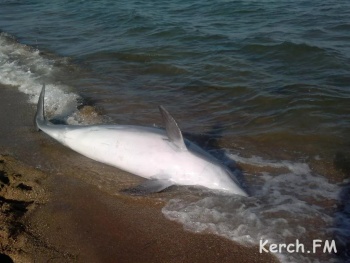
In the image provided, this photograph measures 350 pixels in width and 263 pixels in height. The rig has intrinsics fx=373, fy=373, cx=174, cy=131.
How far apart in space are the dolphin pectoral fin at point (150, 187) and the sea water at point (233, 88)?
0.76ft

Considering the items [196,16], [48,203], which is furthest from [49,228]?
[196,16]

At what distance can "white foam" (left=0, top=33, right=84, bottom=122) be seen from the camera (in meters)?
7.56

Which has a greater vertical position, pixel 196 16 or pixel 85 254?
pixel 196 16

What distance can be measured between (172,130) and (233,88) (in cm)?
378

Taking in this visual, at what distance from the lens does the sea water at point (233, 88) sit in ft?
14.9

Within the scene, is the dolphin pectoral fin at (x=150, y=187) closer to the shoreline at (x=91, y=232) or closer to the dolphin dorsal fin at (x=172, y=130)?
the shoreline at (x=91, y=232)

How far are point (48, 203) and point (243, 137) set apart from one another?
333cm

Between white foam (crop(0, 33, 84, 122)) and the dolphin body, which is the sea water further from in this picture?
the dolphin body

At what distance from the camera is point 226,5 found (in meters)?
15.3

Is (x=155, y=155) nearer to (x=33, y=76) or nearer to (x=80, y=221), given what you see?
(x=80, y=221)

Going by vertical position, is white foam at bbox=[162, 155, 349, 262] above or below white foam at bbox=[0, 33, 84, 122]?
below

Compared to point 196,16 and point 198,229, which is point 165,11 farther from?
point 198,229

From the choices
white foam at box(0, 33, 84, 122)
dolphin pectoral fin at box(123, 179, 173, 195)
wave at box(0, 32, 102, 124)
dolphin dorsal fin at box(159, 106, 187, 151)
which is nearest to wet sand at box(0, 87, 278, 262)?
dolphin pectoral fin at box(123, 179, 173, 195)

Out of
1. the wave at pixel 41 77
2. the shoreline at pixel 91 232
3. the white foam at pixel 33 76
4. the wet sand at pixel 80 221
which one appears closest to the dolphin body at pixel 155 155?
the wet sand at pixel 80 221
